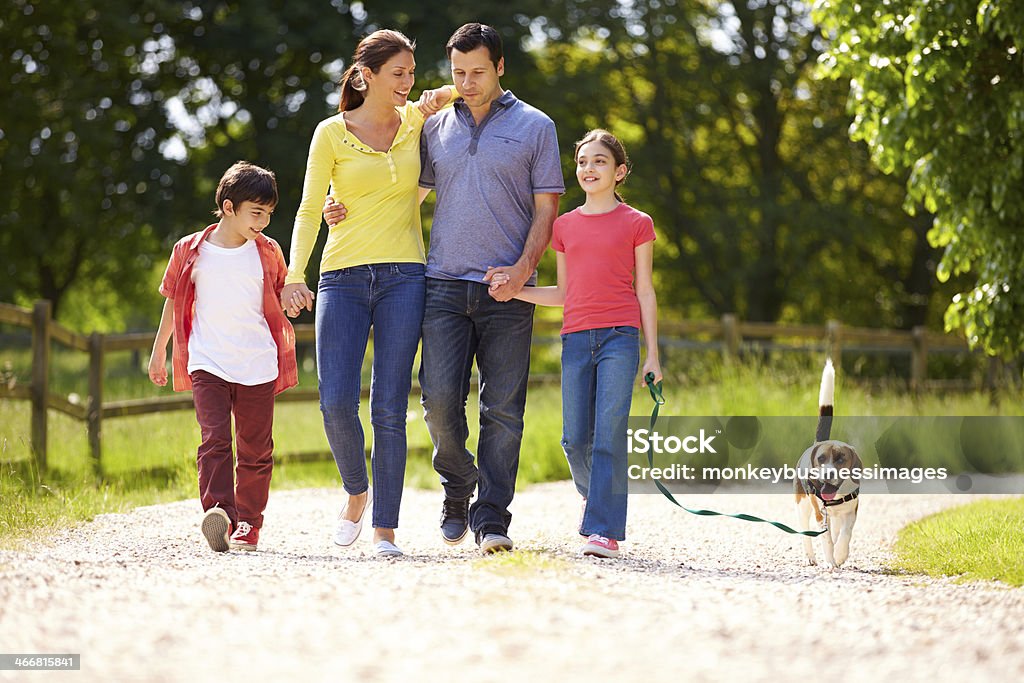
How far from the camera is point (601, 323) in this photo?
4898 millimetres

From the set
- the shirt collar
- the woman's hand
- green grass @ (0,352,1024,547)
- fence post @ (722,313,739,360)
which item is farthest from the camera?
fence post @ (722,313,739,360)

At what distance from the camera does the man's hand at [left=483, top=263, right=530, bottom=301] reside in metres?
4.80

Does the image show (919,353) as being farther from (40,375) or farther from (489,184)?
(489,184)

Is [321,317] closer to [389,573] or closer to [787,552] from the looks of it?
[389,573]

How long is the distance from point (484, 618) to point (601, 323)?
187 cm

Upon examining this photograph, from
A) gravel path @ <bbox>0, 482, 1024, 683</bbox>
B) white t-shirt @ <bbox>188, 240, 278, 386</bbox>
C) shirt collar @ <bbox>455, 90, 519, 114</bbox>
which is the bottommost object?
gravel path @ <bbox>0, 482, 1024, 683</bbox>

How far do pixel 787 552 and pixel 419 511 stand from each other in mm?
2422

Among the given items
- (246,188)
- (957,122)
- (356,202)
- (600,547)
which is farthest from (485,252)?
(957,122)

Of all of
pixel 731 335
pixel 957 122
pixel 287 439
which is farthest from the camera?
pixel 731 335

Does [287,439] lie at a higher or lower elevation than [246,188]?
lower

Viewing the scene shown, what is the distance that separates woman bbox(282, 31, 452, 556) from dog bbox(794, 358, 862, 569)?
1.74m

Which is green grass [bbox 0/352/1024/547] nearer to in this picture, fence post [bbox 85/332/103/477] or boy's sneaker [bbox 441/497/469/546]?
fence post [bbox 85/332/103/477]

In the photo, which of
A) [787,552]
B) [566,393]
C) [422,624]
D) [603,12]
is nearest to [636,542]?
[787,552]

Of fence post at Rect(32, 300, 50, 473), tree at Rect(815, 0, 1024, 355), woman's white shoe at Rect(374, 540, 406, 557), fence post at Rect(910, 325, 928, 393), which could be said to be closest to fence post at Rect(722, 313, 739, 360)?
fence post at Rect(910, 325, 928, 393)
